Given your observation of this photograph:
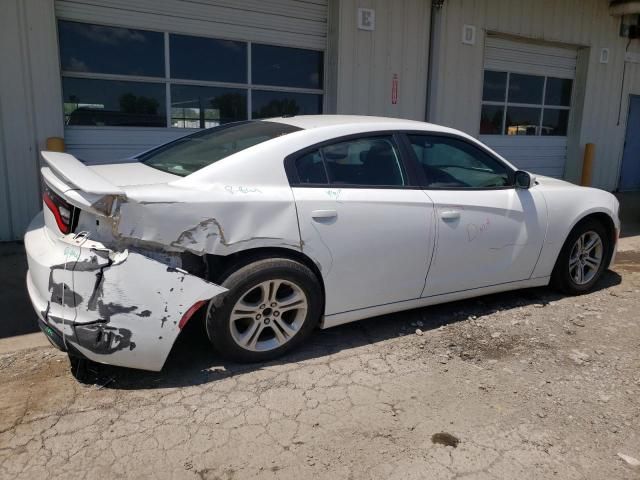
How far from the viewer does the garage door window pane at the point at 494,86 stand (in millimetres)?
10211

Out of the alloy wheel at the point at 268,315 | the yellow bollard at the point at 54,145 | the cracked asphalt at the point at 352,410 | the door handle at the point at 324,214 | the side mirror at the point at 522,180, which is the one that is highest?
the yellow bollard at the point at 54,145

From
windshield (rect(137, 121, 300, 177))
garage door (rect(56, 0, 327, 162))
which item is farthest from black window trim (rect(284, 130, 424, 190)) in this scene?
garage door (rect(56, 0, 327, 162))

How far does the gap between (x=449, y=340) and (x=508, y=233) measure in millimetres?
975

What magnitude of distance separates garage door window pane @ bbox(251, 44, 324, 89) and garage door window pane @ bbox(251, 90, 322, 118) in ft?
0.48

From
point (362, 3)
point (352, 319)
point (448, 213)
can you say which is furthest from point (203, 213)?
point (362, 3)

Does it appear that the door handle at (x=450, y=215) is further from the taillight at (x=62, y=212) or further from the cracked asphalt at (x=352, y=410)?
the taillight at (x=62, y=212)

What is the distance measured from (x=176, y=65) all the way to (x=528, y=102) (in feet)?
23.9

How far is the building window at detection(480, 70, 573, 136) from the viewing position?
10.4 metres

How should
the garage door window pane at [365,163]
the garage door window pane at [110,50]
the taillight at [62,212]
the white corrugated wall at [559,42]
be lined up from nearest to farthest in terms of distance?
the taillight at [62,212]
the garage door window pane at [365,163]
the garage door window pane at [110,50]
the white corrugated wall at [559,42]

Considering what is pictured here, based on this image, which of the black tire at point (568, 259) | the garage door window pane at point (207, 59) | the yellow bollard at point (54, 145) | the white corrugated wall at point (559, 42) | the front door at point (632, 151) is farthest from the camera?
the front door at point (632, 151)

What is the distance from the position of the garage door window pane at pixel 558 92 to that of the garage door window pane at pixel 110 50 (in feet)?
26.3

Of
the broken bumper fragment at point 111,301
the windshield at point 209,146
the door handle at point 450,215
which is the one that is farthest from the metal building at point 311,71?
the door handle at point 450,215

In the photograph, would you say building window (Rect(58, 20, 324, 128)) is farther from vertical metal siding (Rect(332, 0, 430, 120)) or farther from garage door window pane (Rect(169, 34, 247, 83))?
vertical metal siding (Rect(332, 0, 430, 120))

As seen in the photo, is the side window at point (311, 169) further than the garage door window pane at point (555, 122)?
No
